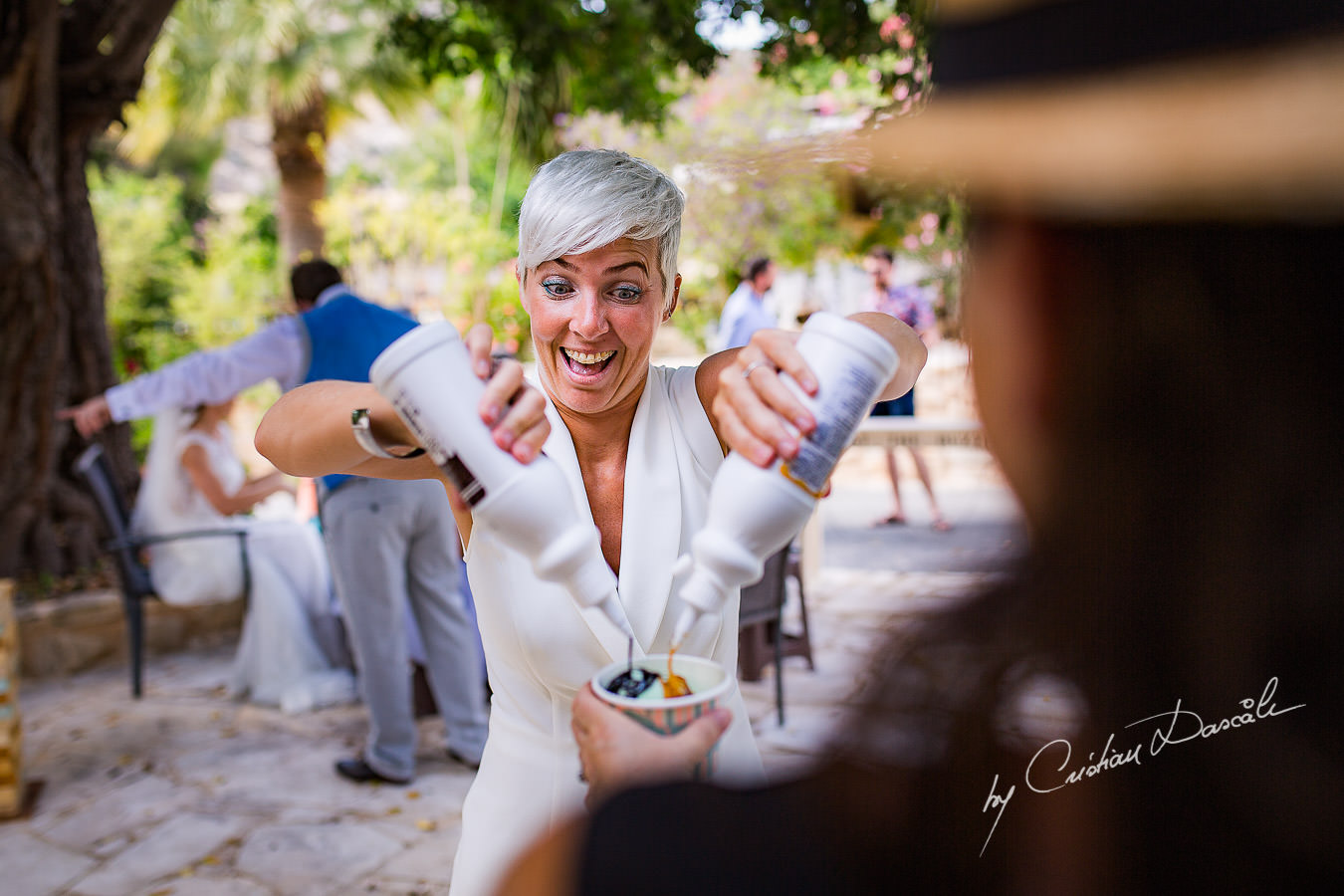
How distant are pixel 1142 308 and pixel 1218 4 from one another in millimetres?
160

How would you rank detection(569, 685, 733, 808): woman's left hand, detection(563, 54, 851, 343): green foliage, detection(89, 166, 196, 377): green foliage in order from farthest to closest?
detection(89, 166, 196, 377): green foliage → detection(563, 54, 851, 343): green foliage → detection(569, 685, 733, 808): woman's left hand

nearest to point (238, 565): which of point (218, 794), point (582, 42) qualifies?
point (218, 794)

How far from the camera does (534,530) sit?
39.6 inches

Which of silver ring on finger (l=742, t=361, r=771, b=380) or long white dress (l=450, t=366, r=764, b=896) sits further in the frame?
long white dress (l=450, t=366, r=764, b=896)

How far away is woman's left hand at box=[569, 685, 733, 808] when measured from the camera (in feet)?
3.03

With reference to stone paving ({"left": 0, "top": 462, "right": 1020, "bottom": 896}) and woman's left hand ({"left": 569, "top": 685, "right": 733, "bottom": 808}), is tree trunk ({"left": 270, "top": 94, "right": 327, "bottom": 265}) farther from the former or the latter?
woman's left hand ({"left": 569, "top": 685, "right": 733, "bottom": 808})

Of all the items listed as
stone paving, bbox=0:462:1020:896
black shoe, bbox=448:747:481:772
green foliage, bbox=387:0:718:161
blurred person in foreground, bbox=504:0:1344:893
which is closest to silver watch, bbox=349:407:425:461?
blurred person in foreground, bbox=504:0:1344:893

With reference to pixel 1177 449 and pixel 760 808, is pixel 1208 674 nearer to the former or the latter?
pixel 1177 449

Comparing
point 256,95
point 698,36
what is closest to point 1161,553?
point 698,36

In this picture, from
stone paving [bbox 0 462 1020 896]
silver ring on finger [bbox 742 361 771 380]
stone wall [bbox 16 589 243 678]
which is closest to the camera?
silver ring on finger [bbox 742 361 771 380]

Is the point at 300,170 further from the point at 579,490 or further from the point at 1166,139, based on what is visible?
the point at 1166,139

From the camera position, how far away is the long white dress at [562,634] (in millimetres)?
1526

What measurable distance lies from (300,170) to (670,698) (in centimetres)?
1372

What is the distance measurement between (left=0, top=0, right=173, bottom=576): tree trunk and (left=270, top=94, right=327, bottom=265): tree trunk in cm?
736
